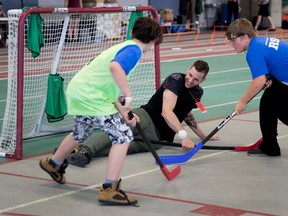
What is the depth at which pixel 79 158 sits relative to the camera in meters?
6.92

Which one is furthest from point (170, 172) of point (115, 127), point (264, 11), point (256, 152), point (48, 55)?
point (264, 11)

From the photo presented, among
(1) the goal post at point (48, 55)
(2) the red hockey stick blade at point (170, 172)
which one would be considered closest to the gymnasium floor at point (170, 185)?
(2) the red hockey stick blade at point (170, 172)

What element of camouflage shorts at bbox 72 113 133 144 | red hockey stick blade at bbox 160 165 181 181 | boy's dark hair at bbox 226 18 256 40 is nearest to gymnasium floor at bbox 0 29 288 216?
red hockey stick blade at bbox 160 165 181 181

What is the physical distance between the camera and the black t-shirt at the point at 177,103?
751 cm

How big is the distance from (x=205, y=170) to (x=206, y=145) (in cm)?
101

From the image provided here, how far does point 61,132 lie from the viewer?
29.0ft

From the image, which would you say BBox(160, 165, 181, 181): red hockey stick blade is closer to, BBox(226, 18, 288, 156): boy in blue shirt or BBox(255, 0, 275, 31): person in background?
BBox(226, 18, 288, 156): boy in blue shirt

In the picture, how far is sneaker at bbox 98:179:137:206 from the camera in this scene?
5582 mm

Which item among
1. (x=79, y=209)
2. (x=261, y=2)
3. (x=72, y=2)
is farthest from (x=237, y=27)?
(x=261, y=2)

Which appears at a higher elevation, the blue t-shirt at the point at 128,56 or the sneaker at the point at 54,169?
the blue t-shirt at the point at 128,56

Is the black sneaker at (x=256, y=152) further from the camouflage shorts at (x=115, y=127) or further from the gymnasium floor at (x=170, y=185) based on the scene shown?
the camouflage shorts at (x=115, y=127)

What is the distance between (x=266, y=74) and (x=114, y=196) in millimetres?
2181

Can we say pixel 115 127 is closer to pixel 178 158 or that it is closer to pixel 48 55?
pixel 178 158

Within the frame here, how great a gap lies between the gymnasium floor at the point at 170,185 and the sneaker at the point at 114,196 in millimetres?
54
